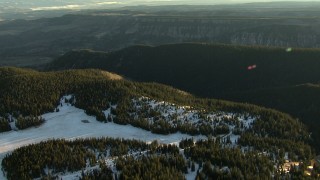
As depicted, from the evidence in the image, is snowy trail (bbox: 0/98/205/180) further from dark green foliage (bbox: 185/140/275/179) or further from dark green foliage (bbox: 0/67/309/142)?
dark green foliage (bbox: 185/140/275/179)

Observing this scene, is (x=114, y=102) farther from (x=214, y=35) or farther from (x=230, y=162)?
(x=214, y=35)

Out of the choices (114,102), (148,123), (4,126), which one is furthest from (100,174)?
(114,102)

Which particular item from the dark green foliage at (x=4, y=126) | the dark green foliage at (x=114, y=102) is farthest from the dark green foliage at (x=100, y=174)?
the dark green foliage at (x=4, y=126)

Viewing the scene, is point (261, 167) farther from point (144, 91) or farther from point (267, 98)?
point (267, 98)

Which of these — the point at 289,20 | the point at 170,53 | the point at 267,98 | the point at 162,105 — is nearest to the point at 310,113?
the point at 267,98

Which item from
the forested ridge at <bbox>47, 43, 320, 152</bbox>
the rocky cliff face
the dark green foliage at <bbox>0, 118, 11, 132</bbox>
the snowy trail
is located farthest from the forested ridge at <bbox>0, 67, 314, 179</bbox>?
the rocky cliff face

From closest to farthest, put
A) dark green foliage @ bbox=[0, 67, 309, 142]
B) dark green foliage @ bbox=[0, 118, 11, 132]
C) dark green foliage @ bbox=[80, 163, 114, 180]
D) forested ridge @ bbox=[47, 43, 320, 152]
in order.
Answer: dark green foliage @ bbox=[80, 163, 114, 180]
dark green foliage @ bbox=[0, 67, 309, 142]
dark green foliage @ bbox=[0, 118, 11, 132]
forested ridge @ bbox=[47, 43, 320, 152]

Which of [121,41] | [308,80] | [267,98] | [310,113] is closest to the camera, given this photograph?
[310,113]

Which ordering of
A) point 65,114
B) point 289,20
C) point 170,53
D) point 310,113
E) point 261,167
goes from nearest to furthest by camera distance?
point 261,167
point 65,114
point 310,113
point 170,53
point 289,20
